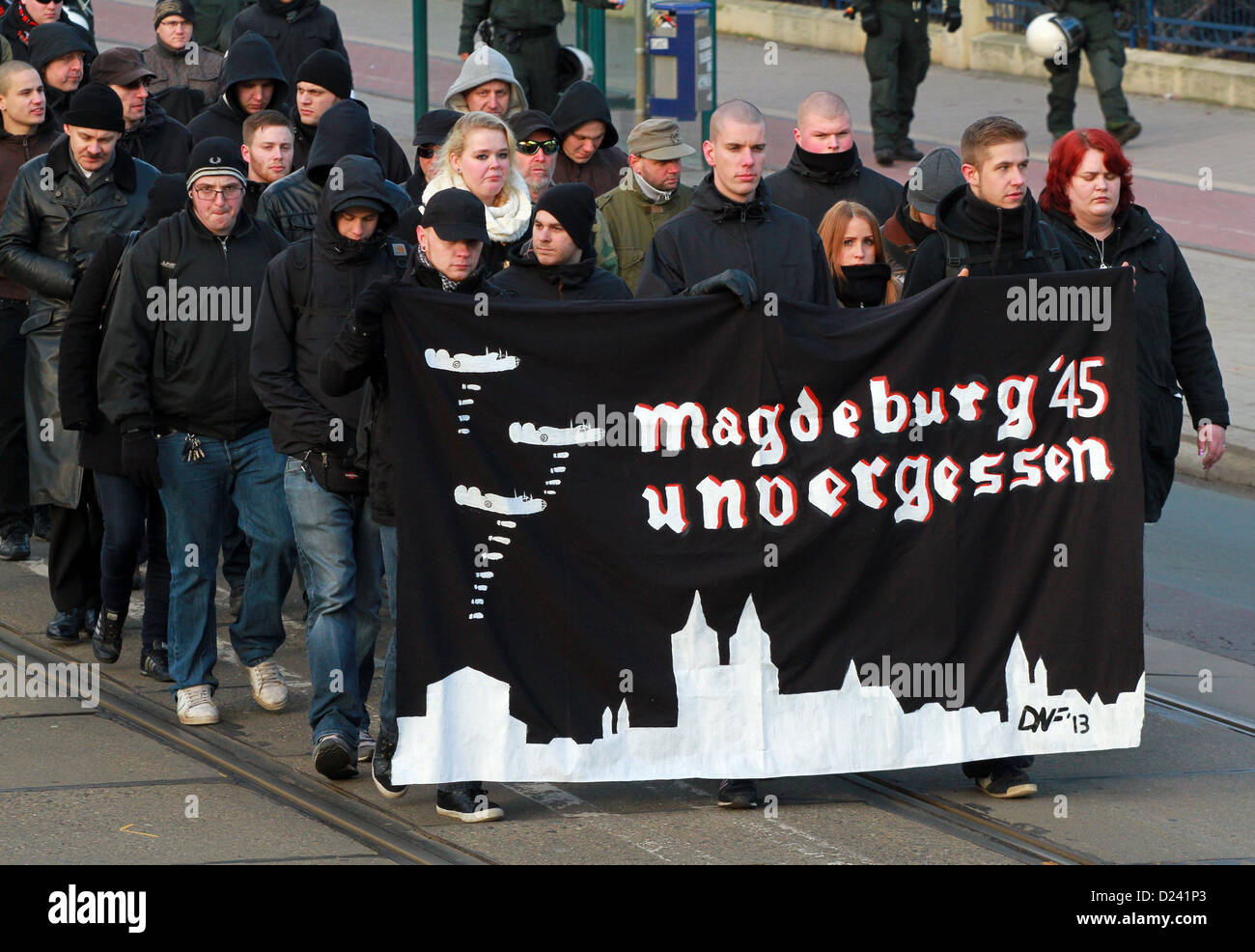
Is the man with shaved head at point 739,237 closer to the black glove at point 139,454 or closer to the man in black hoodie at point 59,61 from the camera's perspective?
the black glove at point 139,454

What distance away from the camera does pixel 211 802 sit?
21.9ft

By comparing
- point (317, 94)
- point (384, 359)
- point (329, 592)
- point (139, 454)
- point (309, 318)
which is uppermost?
point (317, 94)

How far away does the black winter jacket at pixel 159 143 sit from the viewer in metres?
9.77

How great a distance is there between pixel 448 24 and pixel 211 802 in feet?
46.1

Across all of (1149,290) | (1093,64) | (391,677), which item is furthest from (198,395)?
(1093,64)

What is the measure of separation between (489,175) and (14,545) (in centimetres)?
333

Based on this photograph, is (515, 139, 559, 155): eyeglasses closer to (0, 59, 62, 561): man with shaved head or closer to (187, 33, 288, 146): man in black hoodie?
(187, 33, 288, 146): man in black hoodie

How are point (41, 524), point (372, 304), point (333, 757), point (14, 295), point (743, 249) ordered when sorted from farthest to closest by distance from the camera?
point (41, 524)
point (14, 295)
point (743, 249)
point (333, 757)
point (372, 304)

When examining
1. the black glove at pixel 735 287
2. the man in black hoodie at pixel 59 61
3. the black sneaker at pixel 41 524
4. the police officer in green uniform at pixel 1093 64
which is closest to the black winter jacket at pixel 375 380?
the black glove at pixel 735 287

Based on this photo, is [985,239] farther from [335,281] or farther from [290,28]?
[290,28]

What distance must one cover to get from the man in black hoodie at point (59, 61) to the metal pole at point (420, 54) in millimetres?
6666

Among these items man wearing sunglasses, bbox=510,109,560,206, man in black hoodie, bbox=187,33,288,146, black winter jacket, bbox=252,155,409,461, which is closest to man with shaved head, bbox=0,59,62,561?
man in black hoodie, bbox=187,33,288,146

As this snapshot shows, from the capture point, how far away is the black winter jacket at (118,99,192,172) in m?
9.77

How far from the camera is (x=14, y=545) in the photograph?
967cm
